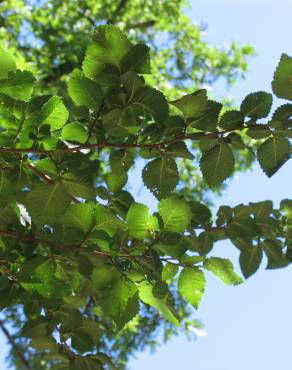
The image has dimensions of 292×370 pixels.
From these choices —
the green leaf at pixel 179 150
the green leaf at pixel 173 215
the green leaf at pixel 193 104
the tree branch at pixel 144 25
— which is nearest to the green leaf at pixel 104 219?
the green leaf at pixel 173 215

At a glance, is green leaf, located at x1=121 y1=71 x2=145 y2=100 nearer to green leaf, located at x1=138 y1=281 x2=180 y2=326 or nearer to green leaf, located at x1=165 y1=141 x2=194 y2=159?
green leaf, located at x1=165 y1=141 x2=194 y2=159

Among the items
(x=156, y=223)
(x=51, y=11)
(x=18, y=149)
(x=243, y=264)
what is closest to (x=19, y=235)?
(x=18, y=149)

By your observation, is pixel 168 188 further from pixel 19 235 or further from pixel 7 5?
pixel 7 5

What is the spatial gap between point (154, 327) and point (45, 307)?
5754mm

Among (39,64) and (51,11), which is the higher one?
(51,11)

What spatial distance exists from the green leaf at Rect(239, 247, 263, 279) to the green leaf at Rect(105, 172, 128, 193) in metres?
0.43

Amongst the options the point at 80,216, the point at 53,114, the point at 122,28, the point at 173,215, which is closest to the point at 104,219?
the point at 80,216

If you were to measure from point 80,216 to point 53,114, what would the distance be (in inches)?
11.6

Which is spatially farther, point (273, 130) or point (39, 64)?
point (39, 64)

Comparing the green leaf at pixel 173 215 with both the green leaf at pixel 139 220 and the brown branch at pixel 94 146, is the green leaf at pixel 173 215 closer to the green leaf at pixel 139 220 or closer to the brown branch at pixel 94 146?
the green leaf at pixel 139 220

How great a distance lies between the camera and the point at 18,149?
133 centimetres

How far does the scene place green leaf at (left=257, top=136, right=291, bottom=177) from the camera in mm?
1353

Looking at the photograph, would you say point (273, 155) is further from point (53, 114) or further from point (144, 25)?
point (144, 25)

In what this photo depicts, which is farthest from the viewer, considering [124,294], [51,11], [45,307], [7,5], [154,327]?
[51,11]
